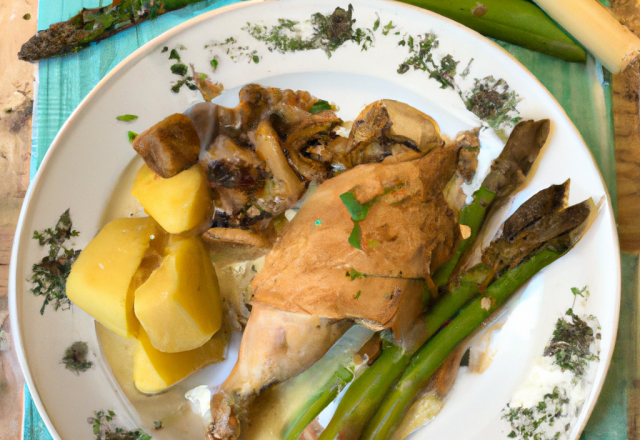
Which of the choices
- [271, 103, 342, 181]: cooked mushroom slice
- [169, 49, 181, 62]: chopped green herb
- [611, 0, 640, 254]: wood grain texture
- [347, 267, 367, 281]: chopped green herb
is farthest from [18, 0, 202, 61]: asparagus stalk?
[611, 0, 640, 254]: wood grain texture

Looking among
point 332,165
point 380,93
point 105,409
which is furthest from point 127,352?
point 380,93

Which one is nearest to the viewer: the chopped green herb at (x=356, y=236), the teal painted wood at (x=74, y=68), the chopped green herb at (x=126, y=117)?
the chopped green herb at (x=356, y=236)

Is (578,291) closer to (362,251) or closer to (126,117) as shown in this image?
(362,251)

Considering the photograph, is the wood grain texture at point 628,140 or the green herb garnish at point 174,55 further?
the wood grain texture at point 628,140

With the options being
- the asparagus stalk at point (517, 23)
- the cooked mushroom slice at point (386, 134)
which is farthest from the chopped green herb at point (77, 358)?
the asparagus stalk at point (517, 23)

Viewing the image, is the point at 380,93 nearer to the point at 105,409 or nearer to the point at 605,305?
the point at 605,305

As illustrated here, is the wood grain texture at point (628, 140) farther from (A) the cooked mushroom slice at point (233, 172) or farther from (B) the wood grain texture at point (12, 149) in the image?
(B) the wood grain texture at point (12, 149)
